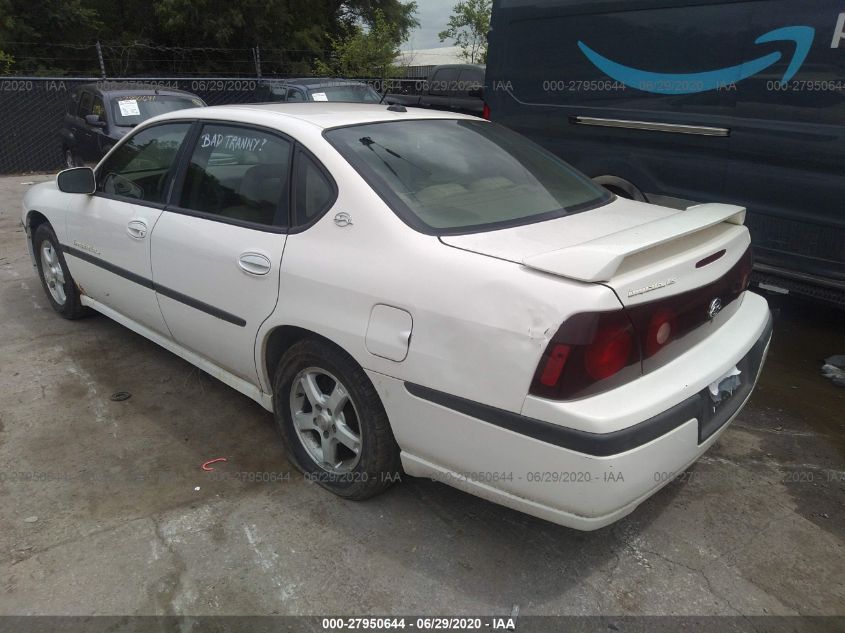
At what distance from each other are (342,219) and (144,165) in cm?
171

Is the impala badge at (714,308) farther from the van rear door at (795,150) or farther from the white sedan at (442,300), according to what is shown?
the van rear door at (795,150)

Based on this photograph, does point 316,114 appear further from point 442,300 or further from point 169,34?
point 169,34

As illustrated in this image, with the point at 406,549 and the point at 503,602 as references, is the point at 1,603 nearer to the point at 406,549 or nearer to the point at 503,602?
the point at 406,549

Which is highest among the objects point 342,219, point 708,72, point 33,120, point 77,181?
point 708,72

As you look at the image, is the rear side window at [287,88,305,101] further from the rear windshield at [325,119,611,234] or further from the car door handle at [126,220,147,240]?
the rear windshield at [325,119,611,234]

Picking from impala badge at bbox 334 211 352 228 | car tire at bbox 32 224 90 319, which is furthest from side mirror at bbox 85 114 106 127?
impala badge at bbox 334 211 352 228

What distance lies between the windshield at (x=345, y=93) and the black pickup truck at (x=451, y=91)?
338mm

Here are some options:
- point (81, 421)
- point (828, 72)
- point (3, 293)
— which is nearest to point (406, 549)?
point (81, 421)

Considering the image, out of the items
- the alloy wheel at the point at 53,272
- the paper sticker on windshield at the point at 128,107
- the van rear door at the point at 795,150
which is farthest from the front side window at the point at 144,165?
the paper sticker on windshield at the point at 128,107

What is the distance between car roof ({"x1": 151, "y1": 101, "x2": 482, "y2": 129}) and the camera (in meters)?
2.95

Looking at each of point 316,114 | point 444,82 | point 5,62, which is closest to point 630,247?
point 316,114

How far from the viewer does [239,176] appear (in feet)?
10.1

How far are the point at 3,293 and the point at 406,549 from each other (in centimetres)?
460

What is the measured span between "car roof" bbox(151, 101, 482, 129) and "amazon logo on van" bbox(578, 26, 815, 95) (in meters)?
1.99
